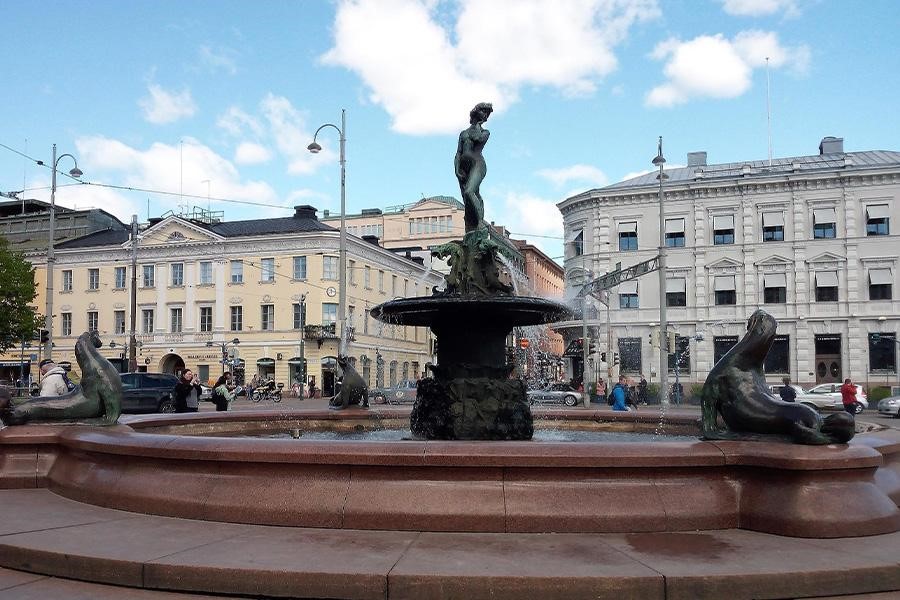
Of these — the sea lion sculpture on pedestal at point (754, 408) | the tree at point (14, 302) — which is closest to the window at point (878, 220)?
the sea lion sculpture on pedestal at point (754, 408)

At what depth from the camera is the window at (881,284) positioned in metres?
46.4

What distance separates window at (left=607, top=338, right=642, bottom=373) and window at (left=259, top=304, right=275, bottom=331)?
2311 centimetres

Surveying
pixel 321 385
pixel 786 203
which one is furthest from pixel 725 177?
pixel 321 385

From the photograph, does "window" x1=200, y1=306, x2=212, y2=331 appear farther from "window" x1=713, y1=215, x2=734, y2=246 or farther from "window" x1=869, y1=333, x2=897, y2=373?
"window" x1=869, y1=333, x2=897, y2=373

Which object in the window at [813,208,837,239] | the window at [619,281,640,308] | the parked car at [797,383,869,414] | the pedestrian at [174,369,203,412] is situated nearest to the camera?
the pedestrian at [174,369,203,412]

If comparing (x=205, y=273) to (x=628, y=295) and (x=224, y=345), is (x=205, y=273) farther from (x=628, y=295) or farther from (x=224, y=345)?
(x=628, y=295)

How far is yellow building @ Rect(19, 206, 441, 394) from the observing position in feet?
180

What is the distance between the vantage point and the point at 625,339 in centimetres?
5103

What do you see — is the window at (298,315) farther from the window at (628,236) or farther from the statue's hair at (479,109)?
the statue's hair at (479,109)

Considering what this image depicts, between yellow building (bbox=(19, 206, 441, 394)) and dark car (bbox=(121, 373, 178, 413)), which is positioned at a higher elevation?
yellow building (bbox=(19, 206, 441, 394))

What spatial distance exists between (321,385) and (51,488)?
153 feet

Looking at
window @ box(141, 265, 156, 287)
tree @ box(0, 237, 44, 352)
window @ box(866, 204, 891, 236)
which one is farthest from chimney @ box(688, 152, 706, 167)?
tree @ box(0, 237, 44, 352)

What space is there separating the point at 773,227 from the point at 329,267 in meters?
28.8

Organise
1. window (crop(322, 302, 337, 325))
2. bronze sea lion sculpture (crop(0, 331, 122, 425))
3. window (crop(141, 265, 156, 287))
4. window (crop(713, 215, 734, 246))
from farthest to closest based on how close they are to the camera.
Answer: window (crop(141, 265, 156, 287)), window (crop(322, 302, 337, 325)), window (crop(713, 215, 734, 246)), bronze sea lion sculpture (crop(0, 331, 122, 425))
